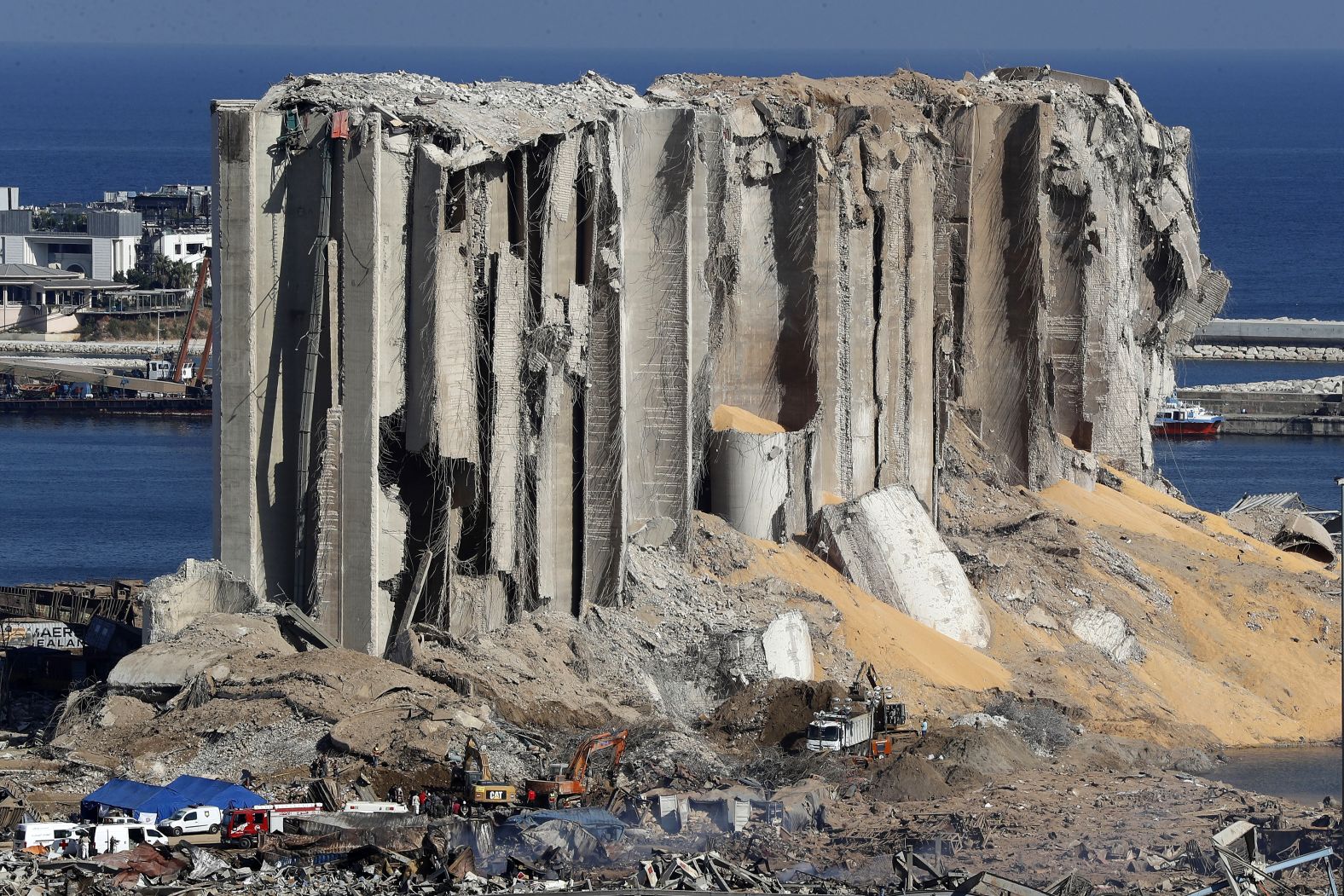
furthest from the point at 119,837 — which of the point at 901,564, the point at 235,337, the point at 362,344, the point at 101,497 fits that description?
the point at 101,497

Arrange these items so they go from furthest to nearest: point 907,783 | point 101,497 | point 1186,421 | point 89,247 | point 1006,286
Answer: point 89,247 < point 1186,421 < point 101,497 < point 1006,286 < point 907,783

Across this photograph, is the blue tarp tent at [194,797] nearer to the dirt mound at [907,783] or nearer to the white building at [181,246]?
the dirt mound at [907,783]

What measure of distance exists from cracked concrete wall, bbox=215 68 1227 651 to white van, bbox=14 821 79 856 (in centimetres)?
688

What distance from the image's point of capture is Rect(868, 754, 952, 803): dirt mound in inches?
1277

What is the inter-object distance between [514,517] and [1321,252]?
377 ft

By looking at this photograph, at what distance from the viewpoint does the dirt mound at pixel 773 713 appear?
3481 centimetres

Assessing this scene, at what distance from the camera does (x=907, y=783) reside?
32.6 m

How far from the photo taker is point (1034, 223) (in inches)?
1962

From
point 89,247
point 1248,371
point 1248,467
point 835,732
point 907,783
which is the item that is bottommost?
point 1248,371

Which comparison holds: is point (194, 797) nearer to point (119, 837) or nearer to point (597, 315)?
point (119, 837)

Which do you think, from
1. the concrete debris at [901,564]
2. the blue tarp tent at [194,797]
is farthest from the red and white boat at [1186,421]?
the blue tarp tent at [194,797]

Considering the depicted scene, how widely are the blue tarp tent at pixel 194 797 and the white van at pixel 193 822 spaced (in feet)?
0.71

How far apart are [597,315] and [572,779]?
837 centimetres

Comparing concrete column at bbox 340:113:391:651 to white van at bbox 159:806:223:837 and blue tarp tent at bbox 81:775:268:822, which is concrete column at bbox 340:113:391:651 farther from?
white van at bbox 159:806:223:837
